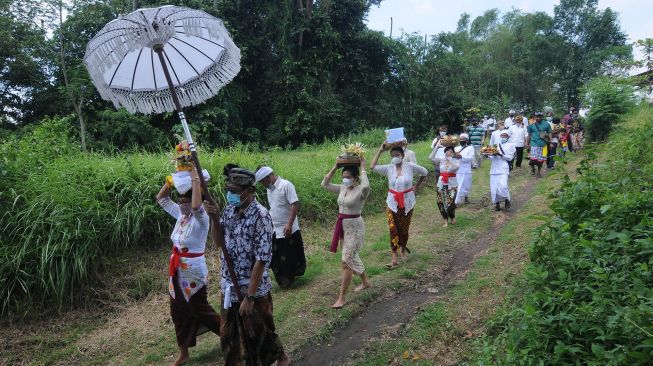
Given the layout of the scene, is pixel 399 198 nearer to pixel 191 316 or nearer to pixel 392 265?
pixel 392 265

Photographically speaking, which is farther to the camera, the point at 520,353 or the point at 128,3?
the point at 128,3

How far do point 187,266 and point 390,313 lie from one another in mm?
2310

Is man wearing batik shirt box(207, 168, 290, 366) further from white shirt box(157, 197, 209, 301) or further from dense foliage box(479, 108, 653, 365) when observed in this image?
dense foliage box(479, 108, 653, 365)

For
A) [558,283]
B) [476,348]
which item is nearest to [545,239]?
[558,283]

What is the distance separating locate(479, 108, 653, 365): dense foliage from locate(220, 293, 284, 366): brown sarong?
1682 mm

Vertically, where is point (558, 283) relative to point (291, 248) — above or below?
above

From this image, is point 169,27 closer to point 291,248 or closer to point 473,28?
point 291,248

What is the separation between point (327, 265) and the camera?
6672 millimetres

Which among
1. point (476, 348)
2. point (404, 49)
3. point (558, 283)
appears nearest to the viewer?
point (558, 283)

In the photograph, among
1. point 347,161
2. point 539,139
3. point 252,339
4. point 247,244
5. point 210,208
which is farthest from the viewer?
point 539,139

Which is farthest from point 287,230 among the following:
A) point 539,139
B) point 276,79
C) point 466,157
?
point 276,79

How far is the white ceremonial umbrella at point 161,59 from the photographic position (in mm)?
3195

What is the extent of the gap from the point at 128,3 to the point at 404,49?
14.7 m

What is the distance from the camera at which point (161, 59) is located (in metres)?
3.16
